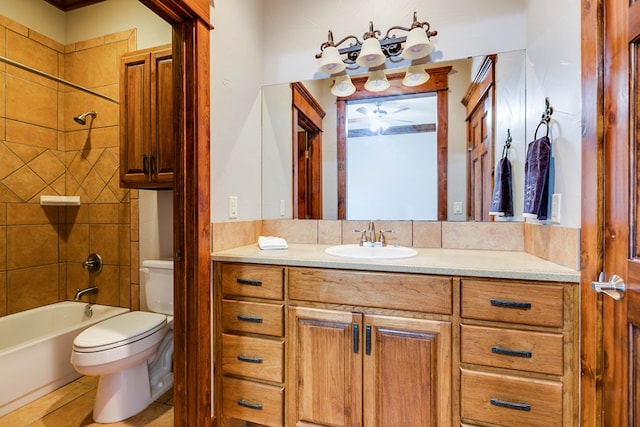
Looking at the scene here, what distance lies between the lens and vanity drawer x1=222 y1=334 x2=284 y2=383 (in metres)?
1.41

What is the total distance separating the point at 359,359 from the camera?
4.27ft

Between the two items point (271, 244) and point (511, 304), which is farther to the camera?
point (271, 244)

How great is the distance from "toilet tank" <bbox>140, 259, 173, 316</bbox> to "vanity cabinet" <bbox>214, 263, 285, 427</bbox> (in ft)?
2.28

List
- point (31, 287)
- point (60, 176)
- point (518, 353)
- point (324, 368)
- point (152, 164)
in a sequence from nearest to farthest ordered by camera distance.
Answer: point (518, 353) < point (324, 368) < point (152, 164) < point (31, 287) < point (60, 176)

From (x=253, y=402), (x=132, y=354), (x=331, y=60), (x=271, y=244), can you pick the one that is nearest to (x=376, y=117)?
(x=331, y=60)

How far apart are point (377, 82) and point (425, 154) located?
545 millimetres

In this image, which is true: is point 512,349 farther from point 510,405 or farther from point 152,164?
point 152,164

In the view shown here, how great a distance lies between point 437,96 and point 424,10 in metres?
0.51

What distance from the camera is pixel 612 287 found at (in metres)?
A: 0.88

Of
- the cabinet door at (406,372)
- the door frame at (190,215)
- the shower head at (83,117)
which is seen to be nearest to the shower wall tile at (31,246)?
the shower head at (83,117)

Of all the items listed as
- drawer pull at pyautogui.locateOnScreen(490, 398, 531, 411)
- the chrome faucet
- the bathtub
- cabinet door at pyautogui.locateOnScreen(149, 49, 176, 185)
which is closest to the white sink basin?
the chrome faucet

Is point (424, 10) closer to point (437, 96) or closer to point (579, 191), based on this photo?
point (437, 96)

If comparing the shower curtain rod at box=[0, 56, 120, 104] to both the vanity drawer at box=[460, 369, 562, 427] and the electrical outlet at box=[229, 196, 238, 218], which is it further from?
the vanity drawer at box=[460, 369, 562, 427]

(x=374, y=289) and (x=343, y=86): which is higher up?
(x=343, y=86)
